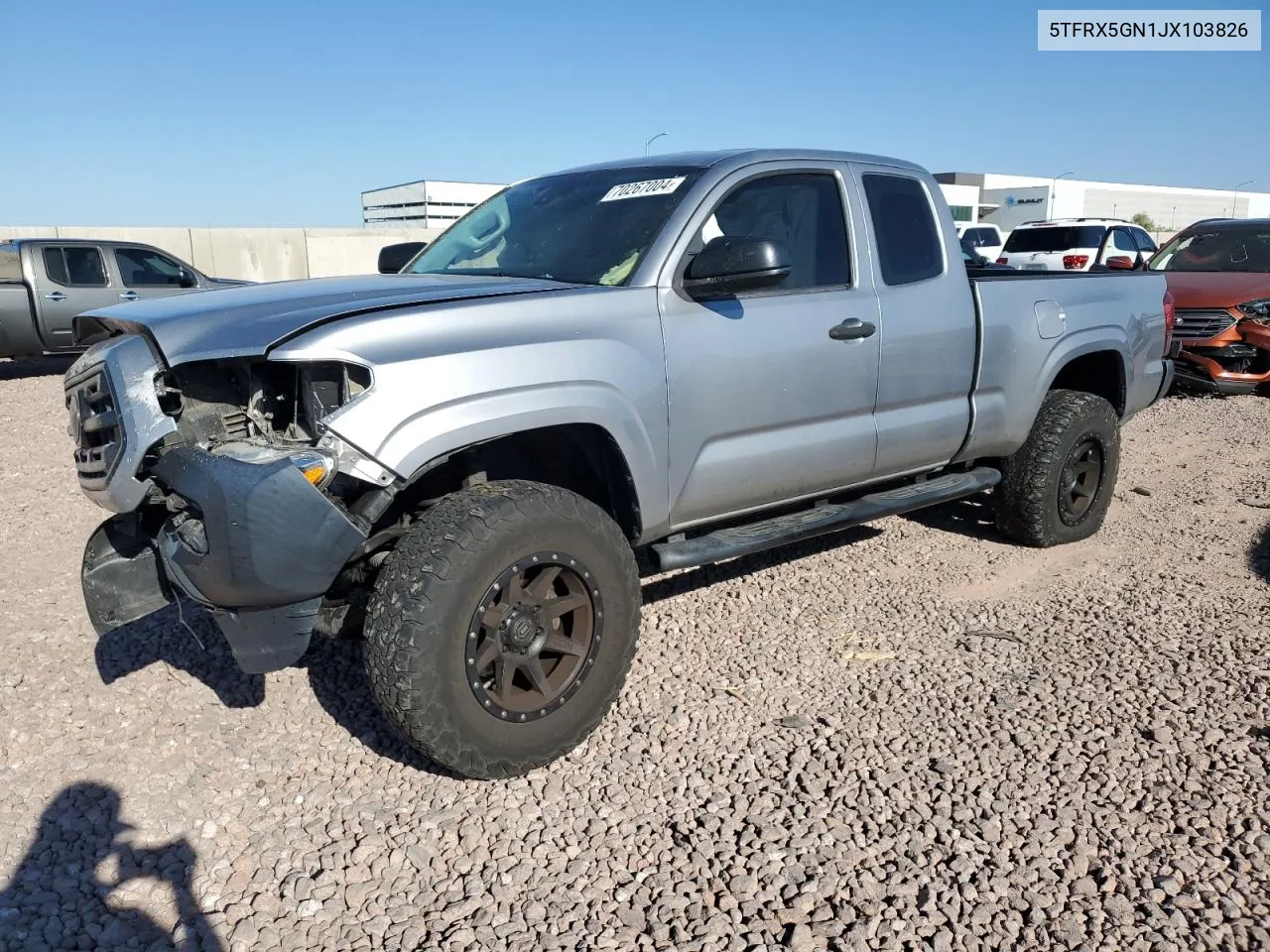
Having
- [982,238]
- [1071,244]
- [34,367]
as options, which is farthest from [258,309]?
[982,238]

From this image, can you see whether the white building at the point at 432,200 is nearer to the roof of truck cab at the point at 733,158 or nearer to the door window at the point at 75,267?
the door window at the point at 75,267

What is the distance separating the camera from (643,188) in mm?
3779

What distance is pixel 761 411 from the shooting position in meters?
3.63

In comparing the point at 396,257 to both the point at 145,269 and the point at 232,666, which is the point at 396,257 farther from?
the point at 145,269

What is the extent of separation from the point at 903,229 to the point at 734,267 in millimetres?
1396

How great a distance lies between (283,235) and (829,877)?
24788mm

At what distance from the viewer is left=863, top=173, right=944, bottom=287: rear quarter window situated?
4.21 meters

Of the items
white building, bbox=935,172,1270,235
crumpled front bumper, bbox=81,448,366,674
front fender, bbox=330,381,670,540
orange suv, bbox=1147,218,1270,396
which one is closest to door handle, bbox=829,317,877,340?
front fender, bbox=330,381,670,540

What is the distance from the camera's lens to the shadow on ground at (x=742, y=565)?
470 cm

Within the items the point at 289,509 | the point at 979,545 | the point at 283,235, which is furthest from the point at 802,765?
the point at 283,235

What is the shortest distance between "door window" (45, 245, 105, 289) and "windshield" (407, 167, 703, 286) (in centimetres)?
916

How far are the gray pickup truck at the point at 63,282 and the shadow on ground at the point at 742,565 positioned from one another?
7812 mm

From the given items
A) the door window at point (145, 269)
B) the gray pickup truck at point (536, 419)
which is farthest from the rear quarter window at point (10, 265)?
the gray pickup truck at point (536, 419)

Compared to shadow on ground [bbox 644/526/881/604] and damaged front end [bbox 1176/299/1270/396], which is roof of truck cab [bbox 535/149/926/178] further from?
damaged front end [bbox 1176/299/1270/396]
